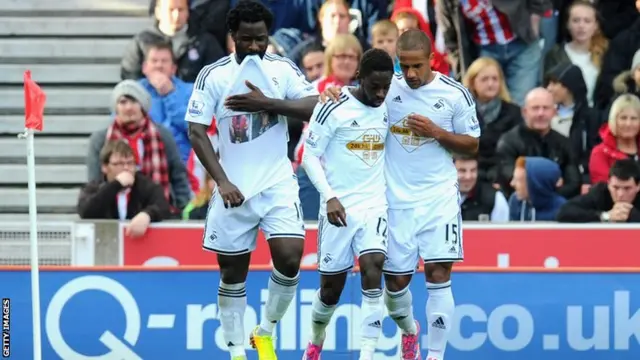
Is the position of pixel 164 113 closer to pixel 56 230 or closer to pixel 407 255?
pixel 56 230

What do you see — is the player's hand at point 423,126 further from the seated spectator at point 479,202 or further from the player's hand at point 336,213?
the seated spectator at point 479,202

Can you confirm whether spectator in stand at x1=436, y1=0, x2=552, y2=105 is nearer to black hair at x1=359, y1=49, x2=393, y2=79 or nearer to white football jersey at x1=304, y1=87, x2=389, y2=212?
white football jersey at x1=304, y1=87, x2=389, y2=212

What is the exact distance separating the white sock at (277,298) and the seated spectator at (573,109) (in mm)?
4998

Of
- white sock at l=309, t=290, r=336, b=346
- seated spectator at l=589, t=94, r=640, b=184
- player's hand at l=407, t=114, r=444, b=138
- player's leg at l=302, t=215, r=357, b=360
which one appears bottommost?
white sock at l=309, t=290, r=336, b=346

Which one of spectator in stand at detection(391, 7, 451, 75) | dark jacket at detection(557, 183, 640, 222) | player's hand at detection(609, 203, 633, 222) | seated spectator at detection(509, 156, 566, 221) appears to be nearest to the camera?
dark jacket at detection(557, 183, 640, 222)

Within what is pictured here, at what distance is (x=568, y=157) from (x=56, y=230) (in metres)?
4.59

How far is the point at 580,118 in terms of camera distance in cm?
1594

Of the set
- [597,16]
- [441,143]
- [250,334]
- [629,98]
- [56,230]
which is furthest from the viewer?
[597,16]

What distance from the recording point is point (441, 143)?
37.4ft

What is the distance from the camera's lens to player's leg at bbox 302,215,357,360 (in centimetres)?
1150

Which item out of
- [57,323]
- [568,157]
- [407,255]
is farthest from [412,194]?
[568,157]

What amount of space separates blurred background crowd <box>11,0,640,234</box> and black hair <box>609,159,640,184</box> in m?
0.01

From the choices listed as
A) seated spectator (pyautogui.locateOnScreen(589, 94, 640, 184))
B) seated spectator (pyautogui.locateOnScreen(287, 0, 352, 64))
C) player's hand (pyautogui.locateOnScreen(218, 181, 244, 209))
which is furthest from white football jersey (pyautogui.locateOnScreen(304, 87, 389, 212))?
seated spectator (pyautogui.locateOnScreen(287, 0, 352, 64))

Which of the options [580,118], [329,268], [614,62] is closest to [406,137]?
[329,268]
